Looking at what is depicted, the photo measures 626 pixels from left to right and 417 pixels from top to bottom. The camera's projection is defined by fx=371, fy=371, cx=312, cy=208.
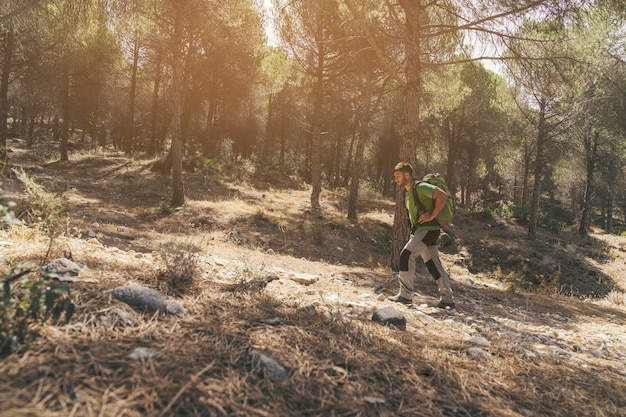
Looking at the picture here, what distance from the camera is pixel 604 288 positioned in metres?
11.8

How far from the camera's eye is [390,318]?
3195 millimetres

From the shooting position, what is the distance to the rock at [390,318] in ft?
10.4

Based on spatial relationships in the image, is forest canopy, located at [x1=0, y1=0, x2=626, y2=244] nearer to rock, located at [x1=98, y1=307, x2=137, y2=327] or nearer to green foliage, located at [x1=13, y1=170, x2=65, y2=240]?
green foliage, located at [x1=13, y1=170, x2=65, y2=240]

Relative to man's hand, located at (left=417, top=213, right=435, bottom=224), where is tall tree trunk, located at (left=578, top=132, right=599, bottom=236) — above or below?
above

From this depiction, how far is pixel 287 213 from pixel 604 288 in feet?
35.2

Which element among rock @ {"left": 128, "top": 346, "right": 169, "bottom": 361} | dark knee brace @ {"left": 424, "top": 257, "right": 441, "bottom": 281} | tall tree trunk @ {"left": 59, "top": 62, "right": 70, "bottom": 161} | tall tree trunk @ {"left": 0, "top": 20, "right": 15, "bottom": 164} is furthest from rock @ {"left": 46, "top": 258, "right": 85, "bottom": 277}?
tall tree trunk @ {"left": 59, "top": 62, "right": 70, "bottom": 161}

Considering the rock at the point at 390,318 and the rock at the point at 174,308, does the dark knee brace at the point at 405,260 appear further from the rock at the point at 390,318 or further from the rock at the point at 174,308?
the rock at the point at 174,308

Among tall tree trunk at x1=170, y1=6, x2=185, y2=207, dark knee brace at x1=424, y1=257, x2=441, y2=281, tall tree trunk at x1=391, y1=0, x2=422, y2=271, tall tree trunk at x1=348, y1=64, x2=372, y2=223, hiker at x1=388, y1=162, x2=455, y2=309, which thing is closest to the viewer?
hiker at x1=388, y1=162, x2=455, y2=309

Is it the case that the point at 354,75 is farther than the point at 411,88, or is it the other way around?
the point at 354,75

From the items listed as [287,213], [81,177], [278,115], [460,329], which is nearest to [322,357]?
[460,329]

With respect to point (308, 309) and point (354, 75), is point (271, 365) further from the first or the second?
point (354, 75)

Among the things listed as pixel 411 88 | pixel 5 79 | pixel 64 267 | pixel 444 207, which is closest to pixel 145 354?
pixel 64 267

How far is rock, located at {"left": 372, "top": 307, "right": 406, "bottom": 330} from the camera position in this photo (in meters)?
3.16

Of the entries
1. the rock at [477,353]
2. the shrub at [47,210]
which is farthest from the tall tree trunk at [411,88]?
the shrub at [47,210]
